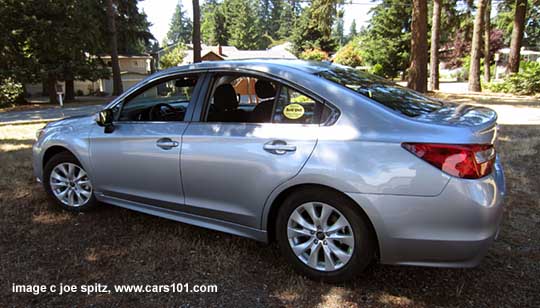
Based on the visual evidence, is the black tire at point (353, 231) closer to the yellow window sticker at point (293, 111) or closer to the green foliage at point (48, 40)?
the yellow window sticker at point (293, 111)

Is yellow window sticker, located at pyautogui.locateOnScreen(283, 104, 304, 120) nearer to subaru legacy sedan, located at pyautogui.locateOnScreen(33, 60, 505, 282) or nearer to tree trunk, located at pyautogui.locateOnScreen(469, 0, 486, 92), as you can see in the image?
subaru legacy sedan, located at pyautogui.locateOnScreen(33, 60, 505, 282)

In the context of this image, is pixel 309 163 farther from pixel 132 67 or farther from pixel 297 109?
pixel 132 67

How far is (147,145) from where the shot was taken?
3.61 meters

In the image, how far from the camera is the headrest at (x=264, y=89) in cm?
330

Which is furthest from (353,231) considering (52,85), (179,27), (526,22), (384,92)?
(179,27)

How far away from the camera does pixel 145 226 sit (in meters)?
4.10

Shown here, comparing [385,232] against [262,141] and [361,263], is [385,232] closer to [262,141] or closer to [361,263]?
[361,263]

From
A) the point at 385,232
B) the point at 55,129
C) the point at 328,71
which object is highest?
the point at 328,71

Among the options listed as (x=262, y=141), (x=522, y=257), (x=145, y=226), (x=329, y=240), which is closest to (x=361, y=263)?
(x=329, y=240)

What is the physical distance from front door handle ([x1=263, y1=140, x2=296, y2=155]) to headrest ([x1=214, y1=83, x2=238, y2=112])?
0.74m

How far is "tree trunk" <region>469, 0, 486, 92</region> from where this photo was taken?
748 inches

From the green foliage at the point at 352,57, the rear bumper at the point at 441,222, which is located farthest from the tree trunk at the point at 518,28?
the rear bumper at the point at 441,222

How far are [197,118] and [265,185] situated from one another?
887mm

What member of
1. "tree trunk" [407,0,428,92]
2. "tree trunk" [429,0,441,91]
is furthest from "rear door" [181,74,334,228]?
"tree trunk" [429,0,441,91]
